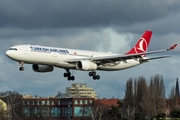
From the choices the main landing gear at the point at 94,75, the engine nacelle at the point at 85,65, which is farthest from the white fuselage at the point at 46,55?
the main landing gear at the point at 94,75

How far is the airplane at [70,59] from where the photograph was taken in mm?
87375

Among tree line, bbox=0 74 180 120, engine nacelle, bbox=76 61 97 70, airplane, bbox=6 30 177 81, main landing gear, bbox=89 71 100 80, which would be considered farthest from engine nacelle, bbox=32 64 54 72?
tree line, bbox=0 74 180 120

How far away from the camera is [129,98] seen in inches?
6732

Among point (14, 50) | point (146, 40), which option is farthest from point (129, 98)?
point (14, 50)

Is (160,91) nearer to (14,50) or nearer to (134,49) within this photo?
(134,49)

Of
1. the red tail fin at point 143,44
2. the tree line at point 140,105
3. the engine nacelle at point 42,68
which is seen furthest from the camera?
the tree line at point 140,105

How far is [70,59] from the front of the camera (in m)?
91.1

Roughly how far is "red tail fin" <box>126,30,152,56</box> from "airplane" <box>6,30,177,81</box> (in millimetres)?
4236

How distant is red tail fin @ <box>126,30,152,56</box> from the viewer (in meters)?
105

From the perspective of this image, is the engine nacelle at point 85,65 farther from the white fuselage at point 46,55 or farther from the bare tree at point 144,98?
the bare tree at point 144,98

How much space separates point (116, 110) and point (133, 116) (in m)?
5.56

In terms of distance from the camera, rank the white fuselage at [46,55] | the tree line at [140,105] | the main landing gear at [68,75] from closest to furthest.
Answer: the white fuselage at [46,55]
the main landing gear at [68,75]
the tree line at [140,105]

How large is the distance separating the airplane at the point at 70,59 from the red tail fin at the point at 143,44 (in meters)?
4.24

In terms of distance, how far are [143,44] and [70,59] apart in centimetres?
1942
